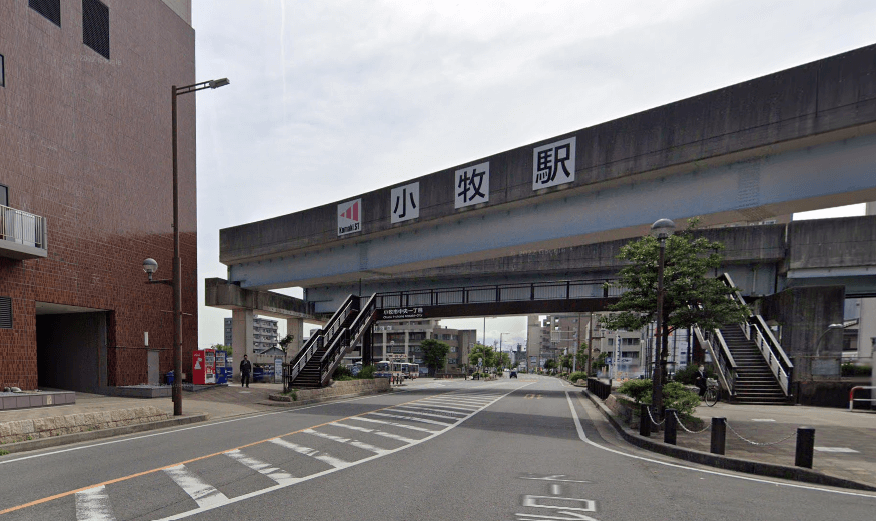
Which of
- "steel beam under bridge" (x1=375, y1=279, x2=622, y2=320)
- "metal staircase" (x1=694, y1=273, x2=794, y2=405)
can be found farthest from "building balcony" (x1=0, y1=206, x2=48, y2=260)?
"metal staircase" (x1=694, y1=273, x2=794, y2=405)

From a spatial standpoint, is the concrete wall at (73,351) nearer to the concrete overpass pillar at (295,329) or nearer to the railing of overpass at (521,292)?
the railing of overpass at (521,292)

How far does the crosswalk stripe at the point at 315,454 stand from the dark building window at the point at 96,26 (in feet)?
65.9

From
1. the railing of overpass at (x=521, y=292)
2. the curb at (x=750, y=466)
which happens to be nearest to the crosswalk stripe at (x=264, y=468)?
the curb at (x=750, y=466)

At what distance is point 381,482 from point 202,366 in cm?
2177

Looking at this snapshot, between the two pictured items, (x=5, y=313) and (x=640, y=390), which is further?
(x=5, y=313)

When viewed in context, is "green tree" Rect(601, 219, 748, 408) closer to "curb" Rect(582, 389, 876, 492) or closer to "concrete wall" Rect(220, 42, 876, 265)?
"concrete wall" Rect(220, 42, 876, 265)

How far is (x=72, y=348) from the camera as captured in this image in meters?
23.7

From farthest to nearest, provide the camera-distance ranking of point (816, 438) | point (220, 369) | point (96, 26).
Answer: point (220, 369) < point (96, 26) < point (816, 438)

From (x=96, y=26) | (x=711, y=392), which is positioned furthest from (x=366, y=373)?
(x=96, y=26)

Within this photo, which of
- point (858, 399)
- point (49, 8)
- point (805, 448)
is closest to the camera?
point (805, 448)

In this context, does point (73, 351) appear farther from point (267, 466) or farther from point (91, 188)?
point (267, 466)

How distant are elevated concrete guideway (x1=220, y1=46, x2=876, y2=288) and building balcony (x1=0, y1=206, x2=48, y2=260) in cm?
1342

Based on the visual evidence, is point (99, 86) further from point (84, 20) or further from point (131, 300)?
point (131, 300)

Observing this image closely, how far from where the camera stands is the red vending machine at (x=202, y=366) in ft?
85.6
